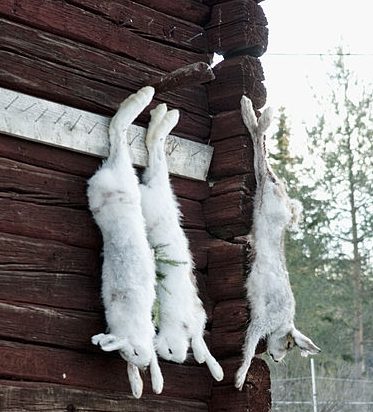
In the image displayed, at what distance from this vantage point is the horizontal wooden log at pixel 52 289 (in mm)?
4457

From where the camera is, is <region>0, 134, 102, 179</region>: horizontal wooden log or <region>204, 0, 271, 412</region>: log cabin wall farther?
<region>204, 0, 271, 412</region>: log cabin wall

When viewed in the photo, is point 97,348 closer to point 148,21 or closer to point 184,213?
point 184,213

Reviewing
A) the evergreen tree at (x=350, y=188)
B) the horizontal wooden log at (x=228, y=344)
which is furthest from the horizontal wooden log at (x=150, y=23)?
the evergreen tree at (x=350, y=188)

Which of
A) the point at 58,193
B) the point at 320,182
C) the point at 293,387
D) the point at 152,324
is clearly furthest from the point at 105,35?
the point at 320,182

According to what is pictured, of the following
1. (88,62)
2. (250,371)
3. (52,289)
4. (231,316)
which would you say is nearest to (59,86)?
(88,62)

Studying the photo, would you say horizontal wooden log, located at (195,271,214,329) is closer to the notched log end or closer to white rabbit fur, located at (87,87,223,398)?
white rabbit fur, located at (87,87,223,398)

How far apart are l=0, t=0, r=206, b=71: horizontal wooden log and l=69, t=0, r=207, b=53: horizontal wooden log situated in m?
0.03

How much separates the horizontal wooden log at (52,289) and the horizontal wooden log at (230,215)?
82 cm

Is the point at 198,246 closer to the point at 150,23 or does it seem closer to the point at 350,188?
the point at 150,23

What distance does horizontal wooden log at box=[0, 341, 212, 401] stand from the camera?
174 inches

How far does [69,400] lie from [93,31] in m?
1.62

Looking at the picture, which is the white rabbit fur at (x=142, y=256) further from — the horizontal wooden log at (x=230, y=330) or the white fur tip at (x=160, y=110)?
the horizontal wooden log at (x=230, y=330)

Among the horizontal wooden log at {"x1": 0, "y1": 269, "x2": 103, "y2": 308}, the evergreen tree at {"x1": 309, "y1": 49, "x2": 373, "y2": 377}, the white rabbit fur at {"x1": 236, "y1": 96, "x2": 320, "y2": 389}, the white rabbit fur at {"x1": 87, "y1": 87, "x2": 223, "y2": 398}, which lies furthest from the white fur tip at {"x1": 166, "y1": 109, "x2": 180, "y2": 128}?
the evergreen tree at {"x1": 309, "y1": 49, "x2": 373, "y2": 377}

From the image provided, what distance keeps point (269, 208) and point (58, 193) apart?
109 centimetres
